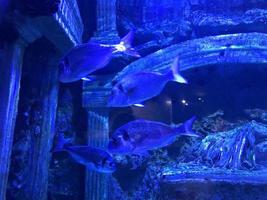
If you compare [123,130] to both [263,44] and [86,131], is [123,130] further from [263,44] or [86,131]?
[263,44]

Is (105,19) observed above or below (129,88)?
above

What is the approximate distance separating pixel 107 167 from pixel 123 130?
1.69 feet

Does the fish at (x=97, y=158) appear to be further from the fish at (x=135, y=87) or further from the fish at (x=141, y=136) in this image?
the fish at (x=135, y=87)

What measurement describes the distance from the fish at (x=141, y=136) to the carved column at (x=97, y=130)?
2385 mm

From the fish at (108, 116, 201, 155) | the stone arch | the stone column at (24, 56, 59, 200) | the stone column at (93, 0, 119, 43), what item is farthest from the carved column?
the fish at (108, 116, 201, 155)

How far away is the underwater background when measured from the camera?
3.85 meters

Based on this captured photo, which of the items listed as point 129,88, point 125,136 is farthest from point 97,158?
point 129,88

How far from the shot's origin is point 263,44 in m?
5.18

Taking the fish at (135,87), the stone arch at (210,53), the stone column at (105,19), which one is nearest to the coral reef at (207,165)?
the stone arch at (210,53)

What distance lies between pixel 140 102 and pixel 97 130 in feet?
5.53

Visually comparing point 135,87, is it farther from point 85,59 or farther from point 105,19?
point 105,19

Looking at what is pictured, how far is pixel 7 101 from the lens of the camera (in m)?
3.88

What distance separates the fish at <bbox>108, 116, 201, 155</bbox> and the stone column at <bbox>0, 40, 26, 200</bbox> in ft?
5.41

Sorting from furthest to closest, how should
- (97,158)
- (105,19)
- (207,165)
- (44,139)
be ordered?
(105,19), (44,139), (207,165), (97,158)
